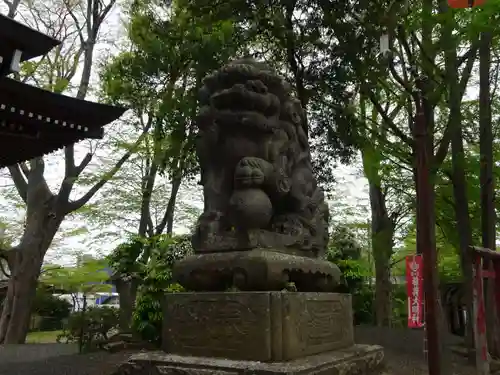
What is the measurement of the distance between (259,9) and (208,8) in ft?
3.41

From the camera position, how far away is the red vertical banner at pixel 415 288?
7309 mm

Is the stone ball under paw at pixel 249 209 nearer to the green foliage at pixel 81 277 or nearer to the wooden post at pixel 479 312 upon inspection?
the wooden post at pixel 479 312

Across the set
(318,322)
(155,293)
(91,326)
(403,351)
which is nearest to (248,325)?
(318,322)

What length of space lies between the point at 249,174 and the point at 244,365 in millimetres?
1511

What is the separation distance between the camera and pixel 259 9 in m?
9.11

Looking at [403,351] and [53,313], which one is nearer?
[403,351]

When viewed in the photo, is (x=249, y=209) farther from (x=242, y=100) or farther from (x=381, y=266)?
(x=381, y=266)

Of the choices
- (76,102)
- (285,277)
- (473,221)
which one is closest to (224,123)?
(285,277)

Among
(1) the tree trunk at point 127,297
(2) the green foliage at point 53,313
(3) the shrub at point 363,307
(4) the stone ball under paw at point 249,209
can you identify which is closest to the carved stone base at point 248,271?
(4) the stone ball under paw at point 249,209

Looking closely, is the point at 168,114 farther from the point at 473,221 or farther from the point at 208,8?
the point at 473,221

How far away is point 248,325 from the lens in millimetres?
3379

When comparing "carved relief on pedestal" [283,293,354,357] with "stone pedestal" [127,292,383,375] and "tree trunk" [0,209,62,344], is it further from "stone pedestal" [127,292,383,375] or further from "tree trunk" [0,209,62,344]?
"tree trunk" [0,209,62,344]

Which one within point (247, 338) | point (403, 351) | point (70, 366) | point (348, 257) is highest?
point (348, 257)

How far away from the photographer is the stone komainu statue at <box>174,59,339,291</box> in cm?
374
